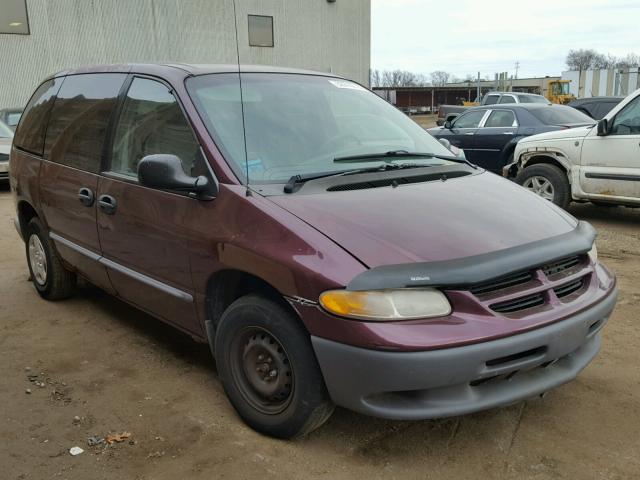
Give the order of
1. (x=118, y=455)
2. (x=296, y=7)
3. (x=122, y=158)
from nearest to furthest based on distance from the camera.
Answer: (x=118, y=455) → (x=122, y=158) → (x=296, y=7)

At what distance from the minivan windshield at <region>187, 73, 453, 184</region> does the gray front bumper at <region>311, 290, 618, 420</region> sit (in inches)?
42.2

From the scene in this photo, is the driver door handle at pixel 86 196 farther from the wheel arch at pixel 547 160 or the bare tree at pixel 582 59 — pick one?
the bare tree at pixel 582 59

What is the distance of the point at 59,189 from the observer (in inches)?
172

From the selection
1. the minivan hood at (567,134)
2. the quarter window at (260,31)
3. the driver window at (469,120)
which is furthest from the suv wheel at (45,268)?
the quarter window at (260,31)

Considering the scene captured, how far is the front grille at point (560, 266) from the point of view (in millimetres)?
2748

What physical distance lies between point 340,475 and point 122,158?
2310 mm

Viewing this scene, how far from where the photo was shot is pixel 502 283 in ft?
8.42

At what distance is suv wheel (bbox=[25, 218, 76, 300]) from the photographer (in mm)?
4879

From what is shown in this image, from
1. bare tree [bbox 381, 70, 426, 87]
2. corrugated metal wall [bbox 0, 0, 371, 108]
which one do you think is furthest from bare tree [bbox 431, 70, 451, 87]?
corrugated metal wall [bbox 0, 0, 371, 108]

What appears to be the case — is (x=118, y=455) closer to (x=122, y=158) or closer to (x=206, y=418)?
(x=206, y=418)

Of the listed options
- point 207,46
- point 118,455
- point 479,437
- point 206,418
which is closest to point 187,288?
point 206,418

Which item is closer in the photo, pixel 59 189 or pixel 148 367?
pixel 148 367

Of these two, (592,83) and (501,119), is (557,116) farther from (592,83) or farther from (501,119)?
(592,83)

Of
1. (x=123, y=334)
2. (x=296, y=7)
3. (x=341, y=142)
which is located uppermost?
(x=296, y=7)
